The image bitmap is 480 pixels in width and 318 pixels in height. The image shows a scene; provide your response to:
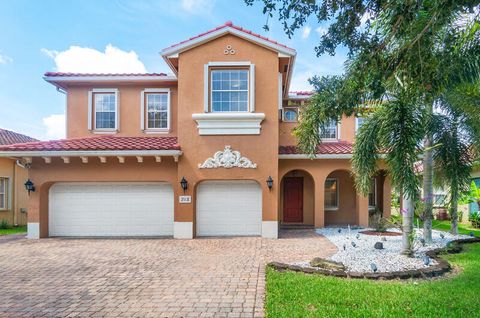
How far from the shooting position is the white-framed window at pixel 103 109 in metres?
14.8

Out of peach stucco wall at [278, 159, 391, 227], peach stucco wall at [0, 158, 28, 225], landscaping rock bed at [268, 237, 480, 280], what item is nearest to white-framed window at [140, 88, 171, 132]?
peach stucco wall at [278, 159, 391, 227]

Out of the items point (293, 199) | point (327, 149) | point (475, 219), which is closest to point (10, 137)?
point (293, 199)

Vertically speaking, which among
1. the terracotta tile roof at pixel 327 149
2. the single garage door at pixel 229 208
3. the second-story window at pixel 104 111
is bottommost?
the single garage door at pixel 229 208

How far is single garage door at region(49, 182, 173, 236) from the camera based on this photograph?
43.8ft

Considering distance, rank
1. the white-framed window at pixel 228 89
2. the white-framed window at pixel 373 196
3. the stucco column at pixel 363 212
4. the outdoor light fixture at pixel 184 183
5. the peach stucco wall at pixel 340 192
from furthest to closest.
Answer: the white-framed window at pixel 373 196
the stucco column at pixel 363 212
the peach stucco wall at pixel 340 192
the white-framed window at pixel 228 89
the outdoor light fixture at pixel 184 183

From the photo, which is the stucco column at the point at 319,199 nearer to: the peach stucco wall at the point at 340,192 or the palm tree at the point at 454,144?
the peach stucco wall at the point at 340,192

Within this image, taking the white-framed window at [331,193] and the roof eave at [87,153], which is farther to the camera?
the white-framed window at [331,193]

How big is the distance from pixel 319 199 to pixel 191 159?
6503 mm

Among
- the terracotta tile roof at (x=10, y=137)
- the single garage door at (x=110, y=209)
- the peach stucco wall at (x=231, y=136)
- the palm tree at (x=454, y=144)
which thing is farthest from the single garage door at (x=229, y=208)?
the terracotta tile roof at (x=10, y=137)

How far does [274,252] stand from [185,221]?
435cm

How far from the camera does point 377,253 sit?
9.48 metres

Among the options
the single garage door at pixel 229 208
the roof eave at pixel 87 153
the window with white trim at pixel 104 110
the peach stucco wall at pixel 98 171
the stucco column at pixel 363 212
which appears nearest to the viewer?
the roof eave at pixel 87 153

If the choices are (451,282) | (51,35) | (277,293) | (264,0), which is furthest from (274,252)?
(51,35)

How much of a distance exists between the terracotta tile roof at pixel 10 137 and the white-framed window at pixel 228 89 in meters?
14.7
